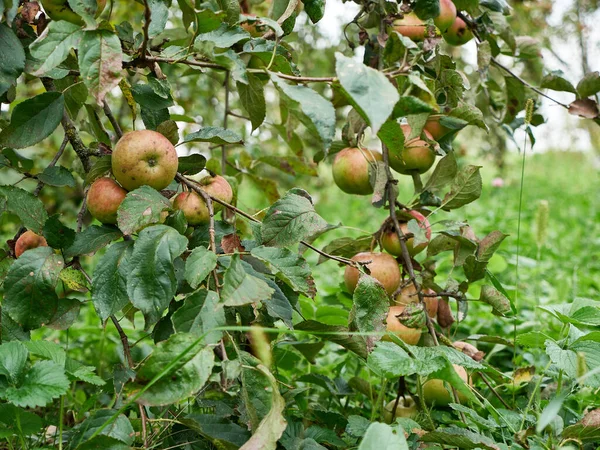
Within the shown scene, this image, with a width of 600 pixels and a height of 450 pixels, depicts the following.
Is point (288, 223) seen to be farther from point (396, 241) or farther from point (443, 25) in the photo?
point (443, 25)

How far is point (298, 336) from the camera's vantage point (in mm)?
1252

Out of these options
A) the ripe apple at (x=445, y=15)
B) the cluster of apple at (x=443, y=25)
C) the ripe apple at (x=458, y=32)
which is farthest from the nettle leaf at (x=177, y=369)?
the ripe apple at (x=458, y=32)

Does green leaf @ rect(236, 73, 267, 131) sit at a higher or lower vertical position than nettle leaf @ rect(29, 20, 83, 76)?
lower

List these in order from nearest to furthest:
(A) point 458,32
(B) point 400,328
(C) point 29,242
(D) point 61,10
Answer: (D) point 61,10, (C) point 29,242, (B) point 400,328, (A) point 458,32

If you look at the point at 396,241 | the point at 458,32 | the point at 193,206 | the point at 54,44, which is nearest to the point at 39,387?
the point at 193,206

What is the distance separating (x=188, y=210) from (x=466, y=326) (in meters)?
1.20

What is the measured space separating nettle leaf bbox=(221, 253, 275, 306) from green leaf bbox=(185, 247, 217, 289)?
3cm

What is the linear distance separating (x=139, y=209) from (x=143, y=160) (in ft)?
0.29

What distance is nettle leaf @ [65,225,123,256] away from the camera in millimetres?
911

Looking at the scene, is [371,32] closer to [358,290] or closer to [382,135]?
[382,135]

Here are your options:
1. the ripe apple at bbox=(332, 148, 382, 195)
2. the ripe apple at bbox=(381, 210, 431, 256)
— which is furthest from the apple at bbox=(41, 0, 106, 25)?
the ripe apple at bbox=(381, 210, 431, 256)

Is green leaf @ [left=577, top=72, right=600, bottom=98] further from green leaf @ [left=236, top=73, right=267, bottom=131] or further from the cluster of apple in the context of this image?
green leaf @ [left=236, top=73, right=267, bottom=131]

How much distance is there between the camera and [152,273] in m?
0.79

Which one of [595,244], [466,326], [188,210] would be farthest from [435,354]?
[595,244]
